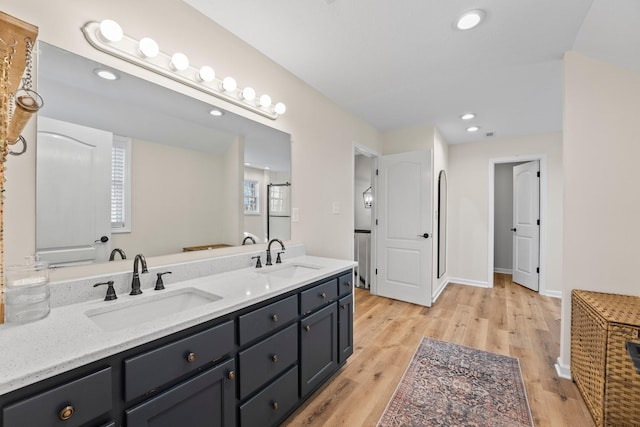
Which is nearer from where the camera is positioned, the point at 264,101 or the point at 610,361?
the point at 610,361

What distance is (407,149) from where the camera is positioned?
390cm

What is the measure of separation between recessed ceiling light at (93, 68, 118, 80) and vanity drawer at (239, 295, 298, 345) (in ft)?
4.27

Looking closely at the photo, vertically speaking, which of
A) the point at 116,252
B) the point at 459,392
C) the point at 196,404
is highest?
the point at 116,252

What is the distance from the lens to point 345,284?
6.82 ft

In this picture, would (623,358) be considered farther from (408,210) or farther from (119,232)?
(119,232)

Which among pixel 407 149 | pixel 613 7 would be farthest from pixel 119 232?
pixel 407 149

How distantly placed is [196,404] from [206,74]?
1678 mm

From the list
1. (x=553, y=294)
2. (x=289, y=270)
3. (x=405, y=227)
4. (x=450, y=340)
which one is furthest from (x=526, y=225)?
(x=289, y=270)

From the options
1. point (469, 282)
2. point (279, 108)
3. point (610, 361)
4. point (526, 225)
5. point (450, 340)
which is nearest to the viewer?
point (610, 361)

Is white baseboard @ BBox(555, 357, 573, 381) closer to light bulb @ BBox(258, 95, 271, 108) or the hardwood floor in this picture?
the hardwood floor

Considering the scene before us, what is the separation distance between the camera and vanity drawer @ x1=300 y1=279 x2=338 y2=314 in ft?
5.35

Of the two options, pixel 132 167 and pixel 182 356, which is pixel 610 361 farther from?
pixel 132 167

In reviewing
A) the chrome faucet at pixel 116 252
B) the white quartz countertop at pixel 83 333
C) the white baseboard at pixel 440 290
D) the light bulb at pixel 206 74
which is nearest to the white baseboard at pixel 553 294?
the white baseboard at pixel 440 290

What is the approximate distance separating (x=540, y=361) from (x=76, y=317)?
3.11 m
